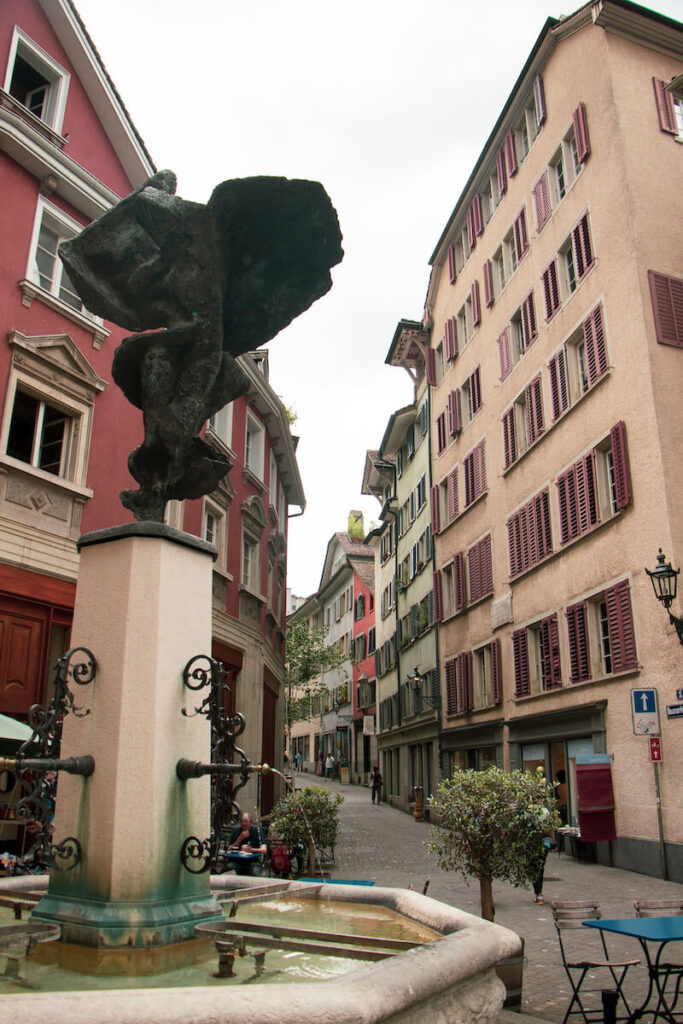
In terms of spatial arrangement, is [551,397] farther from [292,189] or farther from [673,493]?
A: [292,189]

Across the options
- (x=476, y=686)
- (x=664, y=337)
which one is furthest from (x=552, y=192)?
(x=476, y=686)

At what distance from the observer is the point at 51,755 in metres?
3.92

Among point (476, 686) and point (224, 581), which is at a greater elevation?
point (224, 581)

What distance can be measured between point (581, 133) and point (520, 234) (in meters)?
4.07

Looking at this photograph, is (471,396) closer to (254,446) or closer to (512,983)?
(254,446)

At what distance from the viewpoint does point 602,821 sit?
50.8ft

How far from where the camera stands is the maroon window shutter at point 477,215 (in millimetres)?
26406

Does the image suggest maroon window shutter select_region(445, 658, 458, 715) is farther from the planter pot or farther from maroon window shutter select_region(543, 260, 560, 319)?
the planter pot

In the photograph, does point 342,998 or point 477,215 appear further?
point 477,215

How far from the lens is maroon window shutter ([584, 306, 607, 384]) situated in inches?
675

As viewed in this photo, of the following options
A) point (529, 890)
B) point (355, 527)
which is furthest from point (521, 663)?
point (355, 527)

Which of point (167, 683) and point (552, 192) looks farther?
point (552, 192)

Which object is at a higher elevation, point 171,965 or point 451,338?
point 451,338

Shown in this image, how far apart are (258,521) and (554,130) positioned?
1219 centimetres
